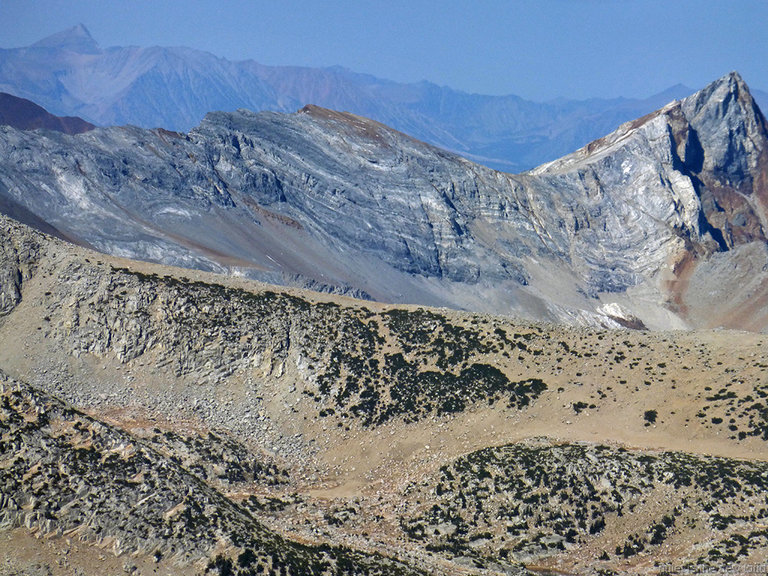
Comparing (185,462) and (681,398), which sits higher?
(681,398)

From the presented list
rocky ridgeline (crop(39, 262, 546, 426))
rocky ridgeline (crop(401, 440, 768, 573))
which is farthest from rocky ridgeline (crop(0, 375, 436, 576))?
rocky ridgeline (crop(39, 262, 546, 426))

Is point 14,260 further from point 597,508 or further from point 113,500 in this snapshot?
point 597,508

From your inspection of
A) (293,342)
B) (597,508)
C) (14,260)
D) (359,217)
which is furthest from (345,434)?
(359,217)

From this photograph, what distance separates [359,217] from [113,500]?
467 feet

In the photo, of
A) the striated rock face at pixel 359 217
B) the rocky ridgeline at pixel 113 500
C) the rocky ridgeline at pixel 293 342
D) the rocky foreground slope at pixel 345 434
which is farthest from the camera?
the striated rock face at pixel 359 217

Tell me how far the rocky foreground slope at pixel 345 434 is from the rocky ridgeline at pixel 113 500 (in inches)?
3.3

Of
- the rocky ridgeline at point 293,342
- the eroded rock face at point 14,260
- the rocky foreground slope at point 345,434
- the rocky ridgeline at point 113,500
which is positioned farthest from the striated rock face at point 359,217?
the rocky ridgeline at point 113,500

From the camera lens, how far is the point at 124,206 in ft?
481

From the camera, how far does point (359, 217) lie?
567 ft

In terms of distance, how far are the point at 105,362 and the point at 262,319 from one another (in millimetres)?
12443

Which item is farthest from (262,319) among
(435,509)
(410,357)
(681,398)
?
(681,398)

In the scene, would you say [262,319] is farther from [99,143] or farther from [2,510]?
[99,143]

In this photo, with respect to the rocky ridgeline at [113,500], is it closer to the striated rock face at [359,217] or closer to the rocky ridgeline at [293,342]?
the rocky ridgeline at [293,342]

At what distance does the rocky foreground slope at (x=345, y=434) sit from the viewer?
1296 inches
